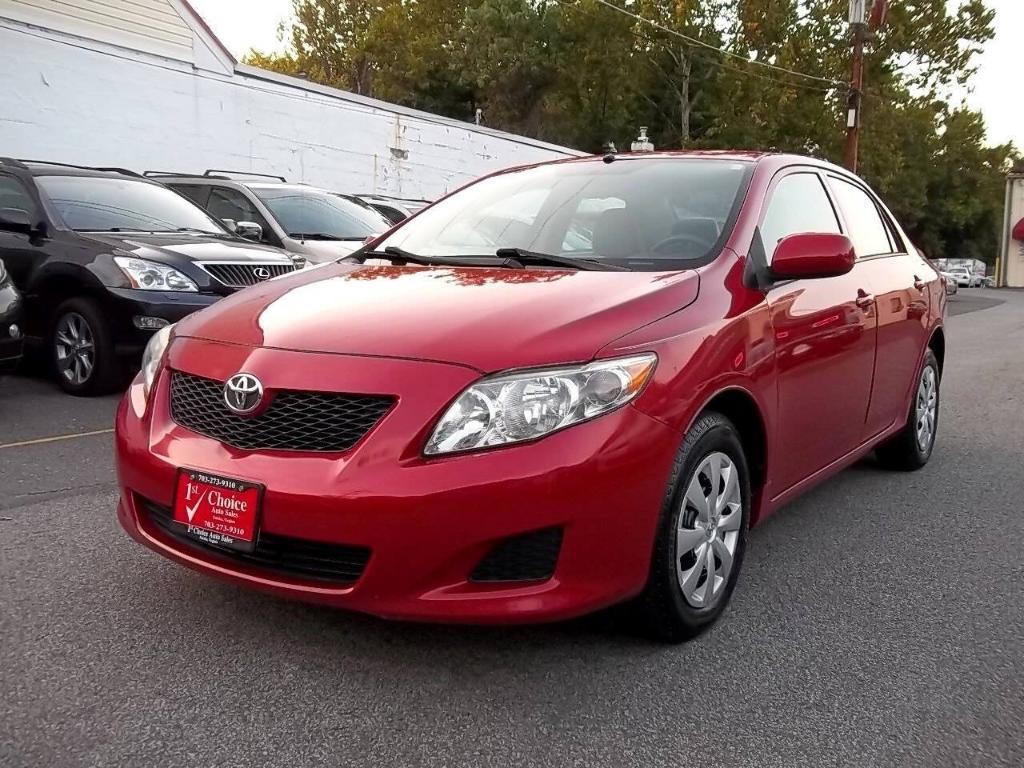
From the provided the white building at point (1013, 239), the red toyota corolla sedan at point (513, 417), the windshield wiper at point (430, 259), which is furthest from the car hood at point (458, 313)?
the white building at point (1013, 239)

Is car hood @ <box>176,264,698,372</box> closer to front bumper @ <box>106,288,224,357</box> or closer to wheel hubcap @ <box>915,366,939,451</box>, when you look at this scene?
wheel hubcap @ <box>915,366,939,451</box>

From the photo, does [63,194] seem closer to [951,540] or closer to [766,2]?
[951,540]

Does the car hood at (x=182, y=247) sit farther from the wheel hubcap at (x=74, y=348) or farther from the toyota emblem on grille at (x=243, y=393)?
the toyota emblem on grille at (x=243, y=393)

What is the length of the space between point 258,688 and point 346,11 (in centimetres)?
5946

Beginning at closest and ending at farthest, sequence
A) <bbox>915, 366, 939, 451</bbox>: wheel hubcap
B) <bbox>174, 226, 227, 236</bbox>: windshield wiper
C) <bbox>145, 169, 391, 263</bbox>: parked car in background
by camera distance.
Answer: <bbox>915, 366, 939, 451</bbox>: wheel hubcap, <bbox>174, 226, 227, 236</bbox>: windshield wiper, <bbox>145, 169, 391, 263</bbox>: parked car in background

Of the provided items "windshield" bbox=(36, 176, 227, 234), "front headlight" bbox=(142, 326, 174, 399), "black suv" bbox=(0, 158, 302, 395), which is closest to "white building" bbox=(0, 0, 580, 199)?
"windshield" bbox=(36, 176, 227, 234)

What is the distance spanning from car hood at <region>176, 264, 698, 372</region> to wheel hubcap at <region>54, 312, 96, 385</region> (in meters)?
3.85

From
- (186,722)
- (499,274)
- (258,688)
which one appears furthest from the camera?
(499,274)

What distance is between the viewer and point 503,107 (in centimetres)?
4397

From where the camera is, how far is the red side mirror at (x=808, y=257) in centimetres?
351

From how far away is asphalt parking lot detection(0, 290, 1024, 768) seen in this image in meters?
2.47

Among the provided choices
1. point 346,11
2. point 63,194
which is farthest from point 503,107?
point 63,194

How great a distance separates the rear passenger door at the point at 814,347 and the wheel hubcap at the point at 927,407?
1125 mm

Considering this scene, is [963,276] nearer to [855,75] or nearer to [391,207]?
[855,75]
